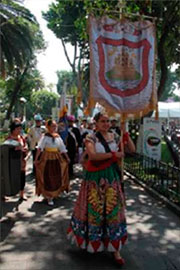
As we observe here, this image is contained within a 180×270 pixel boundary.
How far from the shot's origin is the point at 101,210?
4445 mm

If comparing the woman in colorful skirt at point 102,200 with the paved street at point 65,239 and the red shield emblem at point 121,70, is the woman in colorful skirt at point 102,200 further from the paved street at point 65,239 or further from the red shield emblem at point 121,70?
the red shield emblem at point 121,70

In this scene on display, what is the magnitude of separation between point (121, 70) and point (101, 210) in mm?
1861

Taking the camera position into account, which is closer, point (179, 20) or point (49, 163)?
point (49, 163)

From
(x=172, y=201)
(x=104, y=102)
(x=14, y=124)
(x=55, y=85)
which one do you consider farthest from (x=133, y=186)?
(x=55, y=85)

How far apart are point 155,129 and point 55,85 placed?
80.3 m

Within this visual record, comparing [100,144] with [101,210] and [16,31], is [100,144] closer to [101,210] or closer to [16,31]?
[101,210]

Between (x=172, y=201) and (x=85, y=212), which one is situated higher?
(x=85, y=212)

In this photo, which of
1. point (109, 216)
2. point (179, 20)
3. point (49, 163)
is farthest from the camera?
point (179, 20)

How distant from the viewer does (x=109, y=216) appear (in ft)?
14.6

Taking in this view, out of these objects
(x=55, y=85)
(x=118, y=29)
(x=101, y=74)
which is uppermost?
(x=55, y=85)

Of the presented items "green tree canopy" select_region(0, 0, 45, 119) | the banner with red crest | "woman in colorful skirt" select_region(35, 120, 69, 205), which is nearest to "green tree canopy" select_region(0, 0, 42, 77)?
"green tree canopy" select_region(0, 0, 45, 119)

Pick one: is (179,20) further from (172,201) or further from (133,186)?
(172,201)

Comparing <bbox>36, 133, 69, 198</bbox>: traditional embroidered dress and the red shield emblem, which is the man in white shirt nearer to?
<bbox>36, 133, 69, 198</bbox>: traditional embroidered dress

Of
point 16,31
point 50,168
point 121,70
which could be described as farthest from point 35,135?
point 16,31
